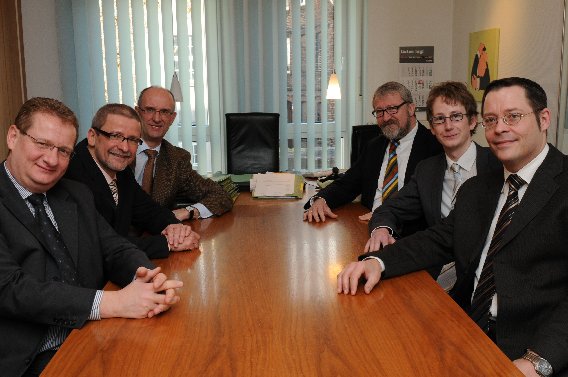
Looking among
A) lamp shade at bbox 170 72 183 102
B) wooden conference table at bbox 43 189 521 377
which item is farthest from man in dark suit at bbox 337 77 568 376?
lamp shade at bbox 170 72 183 102

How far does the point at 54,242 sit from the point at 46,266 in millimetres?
88

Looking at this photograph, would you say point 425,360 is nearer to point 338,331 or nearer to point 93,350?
point 338,331

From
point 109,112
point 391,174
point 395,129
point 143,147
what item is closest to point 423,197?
point 391,174

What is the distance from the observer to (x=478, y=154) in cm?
253

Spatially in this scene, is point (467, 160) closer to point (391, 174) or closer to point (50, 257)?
point (391, 174)

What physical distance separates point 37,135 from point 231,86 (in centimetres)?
415

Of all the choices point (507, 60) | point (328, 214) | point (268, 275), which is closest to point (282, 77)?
point (507, 60)

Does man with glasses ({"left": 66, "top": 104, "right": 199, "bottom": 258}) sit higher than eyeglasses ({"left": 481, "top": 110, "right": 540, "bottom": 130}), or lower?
lower

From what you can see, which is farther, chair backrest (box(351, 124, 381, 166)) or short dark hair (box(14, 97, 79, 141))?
chair backrest (box(351, 124, 381, 166))

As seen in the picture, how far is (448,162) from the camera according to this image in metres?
2.55

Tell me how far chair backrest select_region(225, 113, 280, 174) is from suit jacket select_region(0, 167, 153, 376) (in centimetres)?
319

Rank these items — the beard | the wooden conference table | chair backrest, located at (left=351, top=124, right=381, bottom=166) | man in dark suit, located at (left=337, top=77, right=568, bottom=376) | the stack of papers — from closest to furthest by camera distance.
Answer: the wooden conference table < man in dark suit, located at (left=337, top=77, right=568, bottom=376) < the beard < the stack of papers < chair backrest, located at (left=351, top=124, right=381, bottom=166)

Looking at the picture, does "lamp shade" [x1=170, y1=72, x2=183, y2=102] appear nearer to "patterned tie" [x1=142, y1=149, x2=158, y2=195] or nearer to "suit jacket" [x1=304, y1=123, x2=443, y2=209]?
"patterned tie" [x1=142, y1=149, x2=158, y2=195]

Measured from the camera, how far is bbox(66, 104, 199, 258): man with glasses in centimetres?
235
